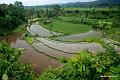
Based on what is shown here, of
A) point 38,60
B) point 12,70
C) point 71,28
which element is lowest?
point 38,60

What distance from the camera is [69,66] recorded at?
34.6ft

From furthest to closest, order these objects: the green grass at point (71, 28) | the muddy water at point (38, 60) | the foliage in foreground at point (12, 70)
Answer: the green grass at point (71, 28), the muddy water at point (38, 60), the foliage in foreground at point (12, 70)

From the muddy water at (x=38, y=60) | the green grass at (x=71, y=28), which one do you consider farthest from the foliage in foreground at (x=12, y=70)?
the green grass at (x=71, y=28)

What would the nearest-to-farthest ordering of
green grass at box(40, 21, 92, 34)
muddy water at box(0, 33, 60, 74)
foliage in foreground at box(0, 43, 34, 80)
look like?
1. foliage in foreground at box(0, 43, 34, 80)
2. muddy water at box(0, 33, 60, 74)
3. green grass at box(40, 21, 92, 34)

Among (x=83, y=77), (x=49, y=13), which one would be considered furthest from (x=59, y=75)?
(x=49, y=13)

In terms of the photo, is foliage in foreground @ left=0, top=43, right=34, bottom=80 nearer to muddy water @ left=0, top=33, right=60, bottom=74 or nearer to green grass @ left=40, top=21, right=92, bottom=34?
muddy water @ left=0, top=33, right=60, bottom=74

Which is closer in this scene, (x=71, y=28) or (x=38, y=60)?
(x=38, y=60)

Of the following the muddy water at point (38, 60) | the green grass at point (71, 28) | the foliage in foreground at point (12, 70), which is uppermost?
the foliage in foreground at point (12, 70)

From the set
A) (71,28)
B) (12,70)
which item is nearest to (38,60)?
(12,70)

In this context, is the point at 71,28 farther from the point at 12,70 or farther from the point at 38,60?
the point at 12,70

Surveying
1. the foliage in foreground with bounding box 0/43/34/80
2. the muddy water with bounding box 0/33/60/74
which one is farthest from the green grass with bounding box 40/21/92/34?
the foliage in foreground with bounding box 0/43/34/80

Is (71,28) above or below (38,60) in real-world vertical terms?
above

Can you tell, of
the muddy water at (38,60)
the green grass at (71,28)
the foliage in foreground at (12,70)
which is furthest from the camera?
the green grass at (71,28)

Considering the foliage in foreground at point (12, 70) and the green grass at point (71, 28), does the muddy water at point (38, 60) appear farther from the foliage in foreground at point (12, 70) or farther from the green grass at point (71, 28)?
the green grass at point (71, 28)
